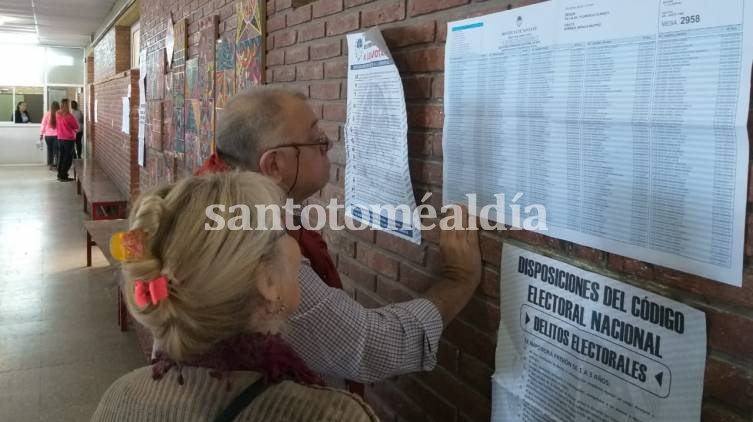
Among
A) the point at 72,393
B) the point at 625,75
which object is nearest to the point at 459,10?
the point at 625,75

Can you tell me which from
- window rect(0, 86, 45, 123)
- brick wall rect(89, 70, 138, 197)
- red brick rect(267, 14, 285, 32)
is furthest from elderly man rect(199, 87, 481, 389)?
window rect(0, 86, 45, 123)

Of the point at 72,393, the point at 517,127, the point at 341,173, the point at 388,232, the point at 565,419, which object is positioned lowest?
the point at 72,393

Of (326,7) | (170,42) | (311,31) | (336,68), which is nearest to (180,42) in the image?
(170,42)

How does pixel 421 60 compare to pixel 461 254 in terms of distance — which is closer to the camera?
pixel 461 254

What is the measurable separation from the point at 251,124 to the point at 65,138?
14.8 metres

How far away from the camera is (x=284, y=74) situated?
2.82 metres

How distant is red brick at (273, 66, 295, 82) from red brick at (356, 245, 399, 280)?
915mm

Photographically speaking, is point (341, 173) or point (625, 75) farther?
point (341, 173)

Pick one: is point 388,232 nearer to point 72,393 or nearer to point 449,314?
point 449,314

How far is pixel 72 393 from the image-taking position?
3.73 metres

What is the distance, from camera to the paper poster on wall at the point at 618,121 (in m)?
1.06

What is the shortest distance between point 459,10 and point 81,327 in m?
4.30

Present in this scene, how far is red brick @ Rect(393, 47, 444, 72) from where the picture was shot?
5.74 feet

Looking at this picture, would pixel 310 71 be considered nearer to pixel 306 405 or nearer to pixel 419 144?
pixel 419 144
